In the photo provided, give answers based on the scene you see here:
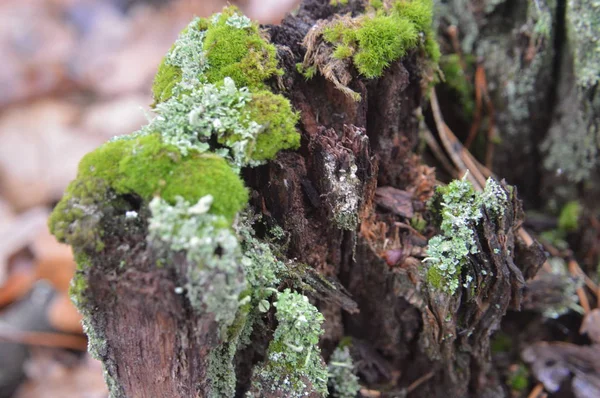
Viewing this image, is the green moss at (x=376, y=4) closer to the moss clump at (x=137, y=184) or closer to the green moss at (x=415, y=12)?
the green moss at (x=415, y=12)

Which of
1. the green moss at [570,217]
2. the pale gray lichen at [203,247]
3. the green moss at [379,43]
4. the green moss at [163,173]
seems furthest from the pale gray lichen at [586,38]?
the pale gray lichen at [203,247]

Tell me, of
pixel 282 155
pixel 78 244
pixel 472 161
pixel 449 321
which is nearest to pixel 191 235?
pixel 78 244

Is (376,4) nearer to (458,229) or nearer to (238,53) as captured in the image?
(238,53)

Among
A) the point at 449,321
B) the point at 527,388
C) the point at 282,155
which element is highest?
the point at 282,155

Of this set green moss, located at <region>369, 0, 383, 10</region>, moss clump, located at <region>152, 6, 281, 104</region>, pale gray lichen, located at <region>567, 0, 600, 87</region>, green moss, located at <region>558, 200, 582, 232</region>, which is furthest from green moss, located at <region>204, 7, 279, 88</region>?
green moss, located at <region>558, 200, 582, 232</region>

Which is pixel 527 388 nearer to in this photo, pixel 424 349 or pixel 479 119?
pixel 424 349

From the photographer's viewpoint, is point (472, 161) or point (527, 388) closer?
point (527, 388)
